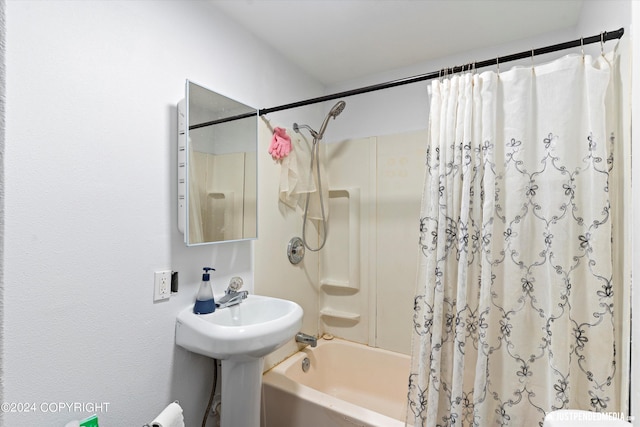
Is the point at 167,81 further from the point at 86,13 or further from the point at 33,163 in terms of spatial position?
the point at 33,163

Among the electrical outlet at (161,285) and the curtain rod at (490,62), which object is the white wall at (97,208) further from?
the curtain rod at (490,62)

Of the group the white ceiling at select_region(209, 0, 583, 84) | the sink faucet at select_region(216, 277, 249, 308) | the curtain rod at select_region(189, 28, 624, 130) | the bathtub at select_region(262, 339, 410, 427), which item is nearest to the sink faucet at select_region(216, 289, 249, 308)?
the sink faucet at select_region(216, 277, 249, 308)

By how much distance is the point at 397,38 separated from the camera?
186 cm

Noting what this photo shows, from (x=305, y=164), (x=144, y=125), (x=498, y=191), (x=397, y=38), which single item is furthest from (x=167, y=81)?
(x=498, y=191)

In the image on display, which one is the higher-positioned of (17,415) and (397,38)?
(397,38)

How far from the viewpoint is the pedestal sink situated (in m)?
1.28

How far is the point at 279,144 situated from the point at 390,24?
2.97ft

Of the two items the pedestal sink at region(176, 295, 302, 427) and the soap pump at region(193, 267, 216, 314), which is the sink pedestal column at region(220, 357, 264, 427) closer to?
the pedestal sink at region(176, 295, 302, 427)

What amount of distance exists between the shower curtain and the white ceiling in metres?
0.56

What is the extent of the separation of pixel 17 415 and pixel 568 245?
1.91 m

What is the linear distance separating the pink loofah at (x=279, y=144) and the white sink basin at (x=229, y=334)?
937mm

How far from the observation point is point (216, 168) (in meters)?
1.56

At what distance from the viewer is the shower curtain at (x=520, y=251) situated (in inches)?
43.1

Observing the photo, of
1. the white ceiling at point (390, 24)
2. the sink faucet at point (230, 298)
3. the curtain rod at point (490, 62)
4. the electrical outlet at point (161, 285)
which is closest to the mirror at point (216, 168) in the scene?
the curtain rod at point (490, 62)
